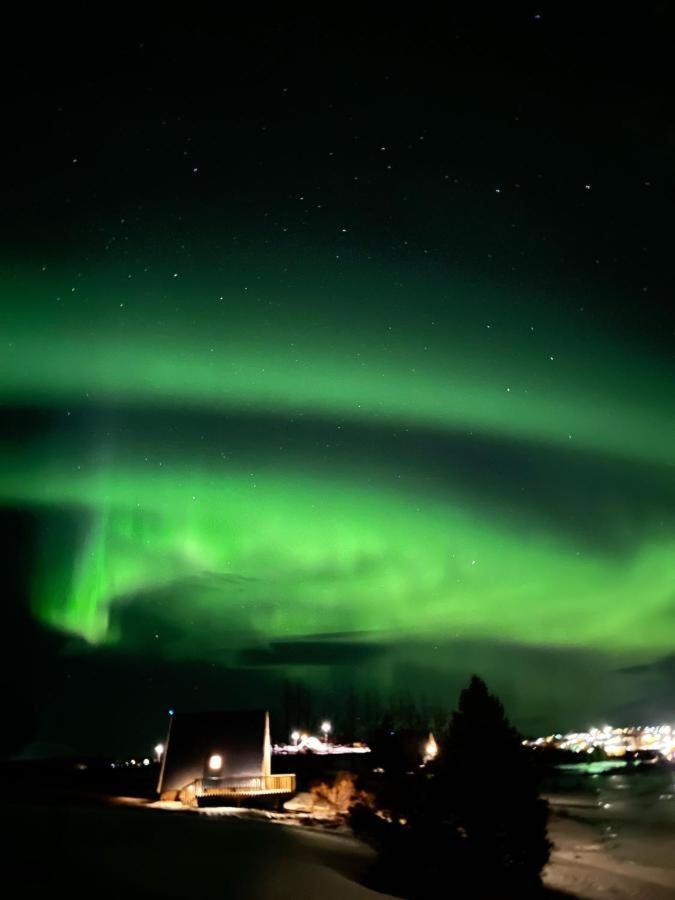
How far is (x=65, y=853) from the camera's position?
1335 centimetres

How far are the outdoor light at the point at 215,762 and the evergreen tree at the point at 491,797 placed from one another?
2040cm

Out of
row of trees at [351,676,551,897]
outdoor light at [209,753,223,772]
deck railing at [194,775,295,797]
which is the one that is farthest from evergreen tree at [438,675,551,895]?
outdoor light at [209,753,223,772]

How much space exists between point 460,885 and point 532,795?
116 inches

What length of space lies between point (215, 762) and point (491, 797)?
71.8 ft

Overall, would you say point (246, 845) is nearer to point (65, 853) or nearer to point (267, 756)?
point (65, 853)

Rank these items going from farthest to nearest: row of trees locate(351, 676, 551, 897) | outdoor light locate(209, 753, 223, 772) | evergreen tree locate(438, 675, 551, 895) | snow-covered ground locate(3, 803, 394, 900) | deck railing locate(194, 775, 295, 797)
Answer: outdoor light locate(209, 753, 223, 772), deck railing locate(194, 775, 295, 797), evergreen tree locate(438, 675, 551, 895), row of trees locate(351, 676, 551, 897), snow-covered ground locate(3, 803, 394, 900)

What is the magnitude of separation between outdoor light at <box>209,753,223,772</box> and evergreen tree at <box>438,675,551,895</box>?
20396 millimetres

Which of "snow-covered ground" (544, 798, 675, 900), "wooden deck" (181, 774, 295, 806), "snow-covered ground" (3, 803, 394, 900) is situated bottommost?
"snow-covered ground" (544, 798, 675, 900)

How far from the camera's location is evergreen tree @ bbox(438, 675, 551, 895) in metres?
18.1

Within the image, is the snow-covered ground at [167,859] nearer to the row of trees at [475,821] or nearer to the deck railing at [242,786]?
the row of trees at [475,821]

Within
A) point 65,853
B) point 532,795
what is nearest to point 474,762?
point 532,795

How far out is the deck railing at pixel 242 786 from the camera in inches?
1329

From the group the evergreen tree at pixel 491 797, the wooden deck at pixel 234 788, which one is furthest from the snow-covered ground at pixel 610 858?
the wooden deck at pixel 234 788

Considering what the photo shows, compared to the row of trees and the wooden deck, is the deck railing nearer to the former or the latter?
the wooden deck
